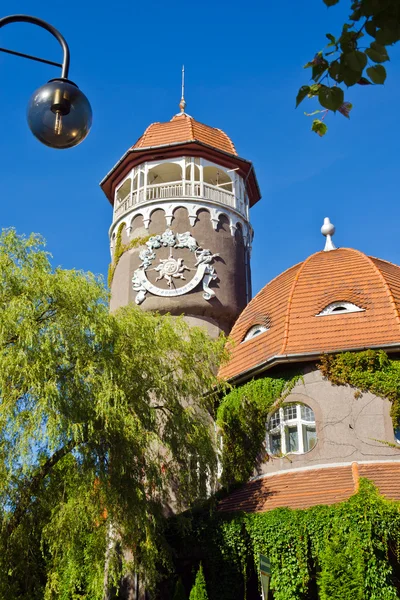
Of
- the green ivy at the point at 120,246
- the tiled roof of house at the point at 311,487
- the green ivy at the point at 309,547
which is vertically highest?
the green ivy at the point at 120,246

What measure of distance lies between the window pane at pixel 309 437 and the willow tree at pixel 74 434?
9.63 feet

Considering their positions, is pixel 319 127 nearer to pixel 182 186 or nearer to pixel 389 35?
pixel 389 35

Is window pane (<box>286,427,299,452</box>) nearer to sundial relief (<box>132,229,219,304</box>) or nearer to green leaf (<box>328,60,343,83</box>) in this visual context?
sundial relief (<box>132,229,219,304</box>)

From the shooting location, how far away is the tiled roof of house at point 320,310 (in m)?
18.5

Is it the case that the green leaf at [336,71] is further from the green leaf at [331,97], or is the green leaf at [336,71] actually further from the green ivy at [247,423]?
the green ivy at [247,423]

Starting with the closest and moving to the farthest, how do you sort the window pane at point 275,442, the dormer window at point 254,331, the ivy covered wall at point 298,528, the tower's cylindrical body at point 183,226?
1. the ivy covered wall at point 298,528
2. the window pane at point 275,442
3. the dormer window at point 254,331
4. the tower's cylindrical body at point 183,226

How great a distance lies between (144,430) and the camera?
14.8 m

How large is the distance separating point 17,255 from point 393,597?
1048 cm

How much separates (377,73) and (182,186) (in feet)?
68.6

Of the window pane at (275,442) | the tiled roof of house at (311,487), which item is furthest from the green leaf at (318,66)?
the window pane at (275,442)

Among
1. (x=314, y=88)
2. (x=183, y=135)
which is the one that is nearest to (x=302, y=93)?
(x=314, y=88)

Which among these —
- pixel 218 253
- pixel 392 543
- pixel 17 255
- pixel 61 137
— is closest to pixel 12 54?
pixel 61 137

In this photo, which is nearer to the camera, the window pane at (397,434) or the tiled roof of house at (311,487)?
the tiled roof of house at (311,487)

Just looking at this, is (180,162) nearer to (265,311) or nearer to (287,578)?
(265,311)
